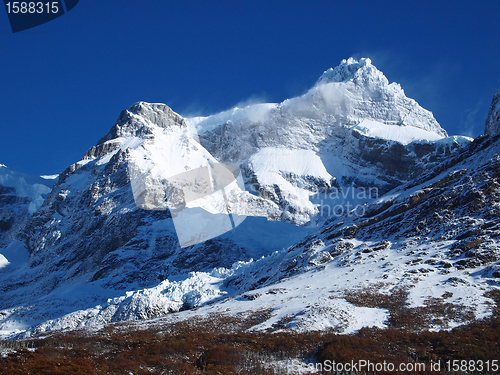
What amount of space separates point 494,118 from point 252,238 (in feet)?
243

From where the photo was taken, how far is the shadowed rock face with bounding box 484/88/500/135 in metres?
98.0

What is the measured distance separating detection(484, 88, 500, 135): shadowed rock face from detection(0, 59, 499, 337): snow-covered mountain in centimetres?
2748

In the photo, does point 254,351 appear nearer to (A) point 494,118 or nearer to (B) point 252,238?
(B) point 252,238

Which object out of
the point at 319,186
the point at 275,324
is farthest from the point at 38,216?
the point at 275,324

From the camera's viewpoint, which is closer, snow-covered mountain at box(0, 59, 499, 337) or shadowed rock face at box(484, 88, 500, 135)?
snow-covered mountain at box(0, 59, 499, 337)

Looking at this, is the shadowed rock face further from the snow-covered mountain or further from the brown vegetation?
the brown vegetation

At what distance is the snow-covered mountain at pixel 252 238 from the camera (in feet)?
136

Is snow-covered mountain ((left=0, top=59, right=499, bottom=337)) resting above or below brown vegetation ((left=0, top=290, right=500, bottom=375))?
above

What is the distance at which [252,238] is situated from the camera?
126250 mm

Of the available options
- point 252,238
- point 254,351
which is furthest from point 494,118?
point 254,351

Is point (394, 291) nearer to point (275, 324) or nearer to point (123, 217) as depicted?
point (275, 324)

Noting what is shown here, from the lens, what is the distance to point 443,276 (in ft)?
125

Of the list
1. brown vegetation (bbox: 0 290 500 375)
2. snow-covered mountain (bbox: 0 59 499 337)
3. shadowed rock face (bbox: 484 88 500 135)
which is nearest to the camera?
brown vegetation (bbox: 0 290 500 375)

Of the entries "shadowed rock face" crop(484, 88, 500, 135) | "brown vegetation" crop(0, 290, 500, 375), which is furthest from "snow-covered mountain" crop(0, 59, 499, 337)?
"shadowed rock face" crop(484, 88, 500, 135)
